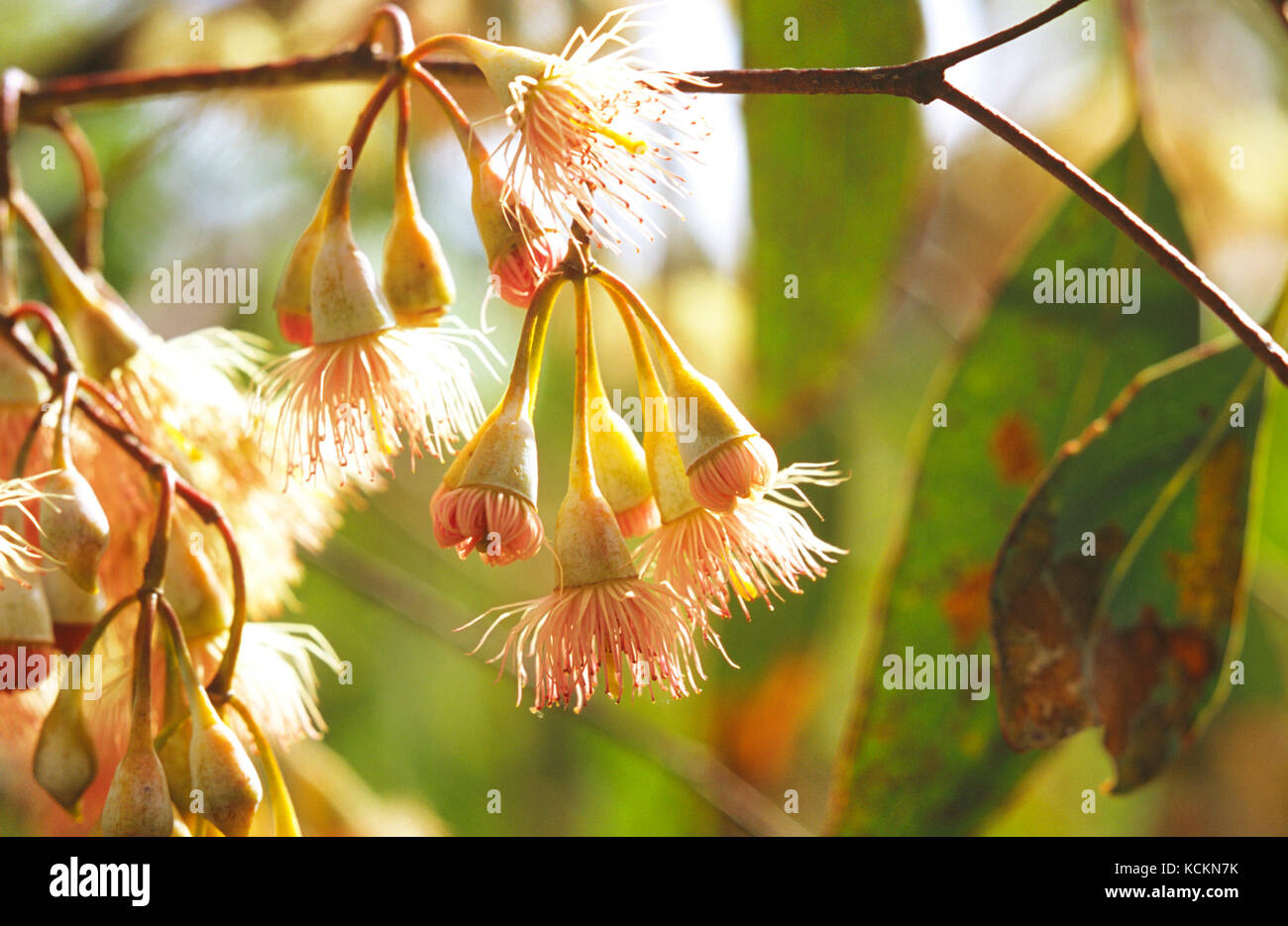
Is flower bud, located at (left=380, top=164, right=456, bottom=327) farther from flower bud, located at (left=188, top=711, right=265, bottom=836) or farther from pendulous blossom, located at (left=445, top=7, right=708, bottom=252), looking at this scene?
flower bud, located at (left=188, top=711, right=265, bottom=836)

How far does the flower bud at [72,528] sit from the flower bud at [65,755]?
7 centimetres

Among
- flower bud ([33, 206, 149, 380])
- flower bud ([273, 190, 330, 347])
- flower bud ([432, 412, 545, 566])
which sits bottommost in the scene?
flower bud ([432, 412, 545, 566])

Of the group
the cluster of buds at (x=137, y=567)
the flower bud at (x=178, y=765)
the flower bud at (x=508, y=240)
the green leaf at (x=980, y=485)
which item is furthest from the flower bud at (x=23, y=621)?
the green leaf at (x=980, y=485)

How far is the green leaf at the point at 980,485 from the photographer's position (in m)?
1.07

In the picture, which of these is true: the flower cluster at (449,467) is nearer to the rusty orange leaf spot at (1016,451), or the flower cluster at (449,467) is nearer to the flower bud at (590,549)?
the flower bud at (590,549)

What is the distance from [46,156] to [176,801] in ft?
3.82

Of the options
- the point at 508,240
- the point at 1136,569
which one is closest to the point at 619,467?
the point at 508,240

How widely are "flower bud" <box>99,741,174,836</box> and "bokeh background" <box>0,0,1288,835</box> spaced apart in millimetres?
419

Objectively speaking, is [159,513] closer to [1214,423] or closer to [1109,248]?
[1214,423]

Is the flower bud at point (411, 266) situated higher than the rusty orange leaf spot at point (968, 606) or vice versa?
the flower bud at point (411, 266)

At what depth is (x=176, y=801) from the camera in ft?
1.96

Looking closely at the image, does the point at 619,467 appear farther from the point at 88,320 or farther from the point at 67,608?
the point at 88,320

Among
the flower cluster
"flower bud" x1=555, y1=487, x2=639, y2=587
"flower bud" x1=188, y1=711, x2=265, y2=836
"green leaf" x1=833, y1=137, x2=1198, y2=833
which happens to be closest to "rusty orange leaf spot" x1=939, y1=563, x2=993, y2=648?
"green leaf" x1=833, y1=137, x2=1198, y2=833

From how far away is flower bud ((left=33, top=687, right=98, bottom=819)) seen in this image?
632mm
